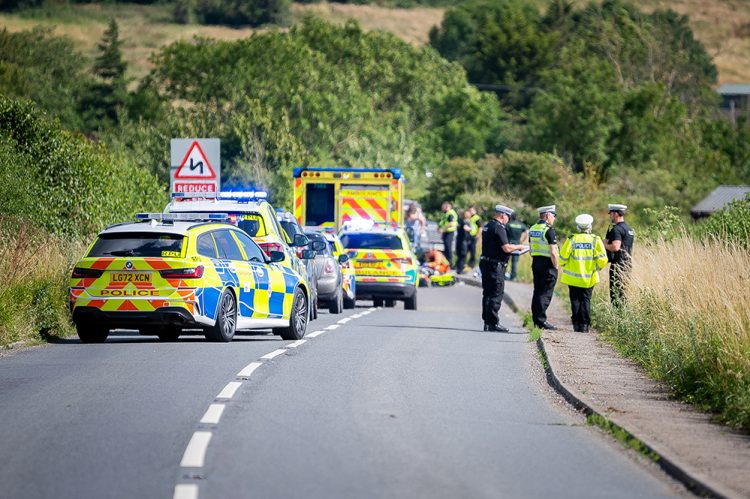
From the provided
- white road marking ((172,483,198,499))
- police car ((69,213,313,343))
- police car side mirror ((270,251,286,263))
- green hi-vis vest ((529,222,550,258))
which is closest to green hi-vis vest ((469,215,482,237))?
green hi-vis vest ((529,222,550,258))

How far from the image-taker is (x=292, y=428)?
12094 mm

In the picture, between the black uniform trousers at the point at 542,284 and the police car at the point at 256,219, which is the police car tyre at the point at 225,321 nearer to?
the police car at the point at 256,219

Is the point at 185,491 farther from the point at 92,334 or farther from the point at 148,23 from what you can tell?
the point at 148,23

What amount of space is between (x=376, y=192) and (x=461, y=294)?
363 centimetres

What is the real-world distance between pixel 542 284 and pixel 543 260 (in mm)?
358

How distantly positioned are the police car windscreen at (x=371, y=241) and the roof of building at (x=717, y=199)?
114ft

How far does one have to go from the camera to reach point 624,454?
11.3 metres

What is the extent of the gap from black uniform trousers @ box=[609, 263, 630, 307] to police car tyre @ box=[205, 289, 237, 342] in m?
5.80

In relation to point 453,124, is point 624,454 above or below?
below

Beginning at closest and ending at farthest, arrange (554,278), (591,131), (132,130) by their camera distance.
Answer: (554,278), (132,130), (591,131)

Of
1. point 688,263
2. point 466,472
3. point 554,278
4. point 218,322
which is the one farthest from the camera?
point 554,278

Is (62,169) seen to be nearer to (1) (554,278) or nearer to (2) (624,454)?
(1) (554,278)

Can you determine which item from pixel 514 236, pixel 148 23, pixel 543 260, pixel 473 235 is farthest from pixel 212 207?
pixel 148 23

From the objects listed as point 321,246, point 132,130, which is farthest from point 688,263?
point 132,130
